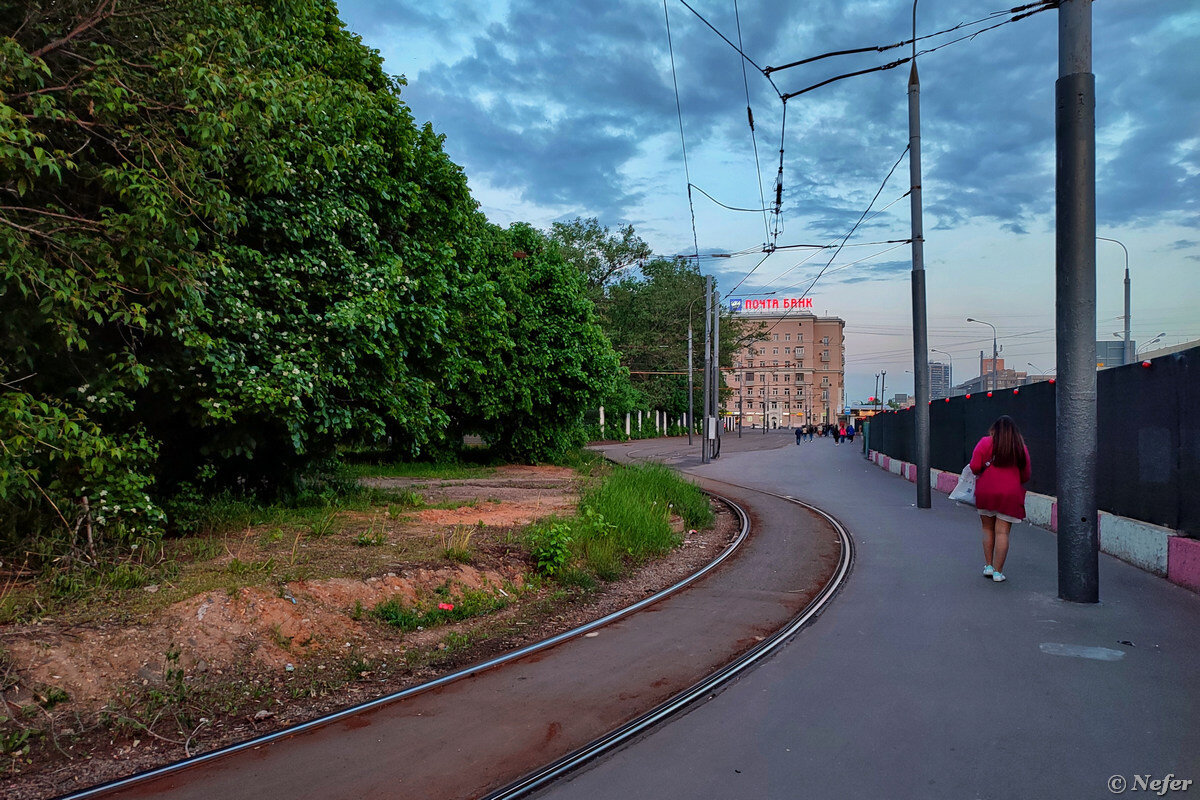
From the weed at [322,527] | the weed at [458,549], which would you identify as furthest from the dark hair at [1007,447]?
the weed at [322,527]

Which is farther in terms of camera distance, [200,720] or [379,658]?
[379,658]

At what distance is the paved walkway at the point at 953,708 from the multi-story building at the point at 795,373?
13428 centimetres

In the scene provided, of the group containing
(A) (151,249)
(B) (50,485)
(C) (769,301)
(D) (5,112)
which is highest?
(C) (769,301)

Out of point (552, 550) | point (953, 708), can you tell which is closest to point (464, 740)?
point (953, 708)

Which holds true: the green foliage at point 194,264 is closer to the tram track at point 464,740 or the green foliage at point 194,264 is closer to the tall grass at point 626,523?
the tram track at point 464,740

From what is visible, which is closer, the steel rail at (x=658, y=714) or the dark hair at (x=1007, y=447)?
the steel rail at (x=658, y=714)

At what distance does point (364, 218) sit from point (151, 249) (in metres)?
4.19

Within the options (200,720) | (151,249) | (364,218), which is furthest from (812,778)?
(364,218)

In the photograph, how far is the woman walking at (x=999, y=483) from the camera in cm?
773

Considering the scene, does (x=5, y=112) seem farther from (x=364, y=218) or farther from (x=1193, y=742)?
(x=1193, y=742)

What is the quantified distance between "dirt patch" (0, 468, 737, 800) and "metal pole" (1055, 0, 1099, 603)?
413cm

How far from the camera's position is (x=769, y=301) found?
117 m

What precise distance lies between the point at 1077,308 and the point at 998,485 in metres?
1.88

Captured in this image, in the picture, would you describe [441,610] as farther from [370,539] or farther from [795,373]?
[795,373]
